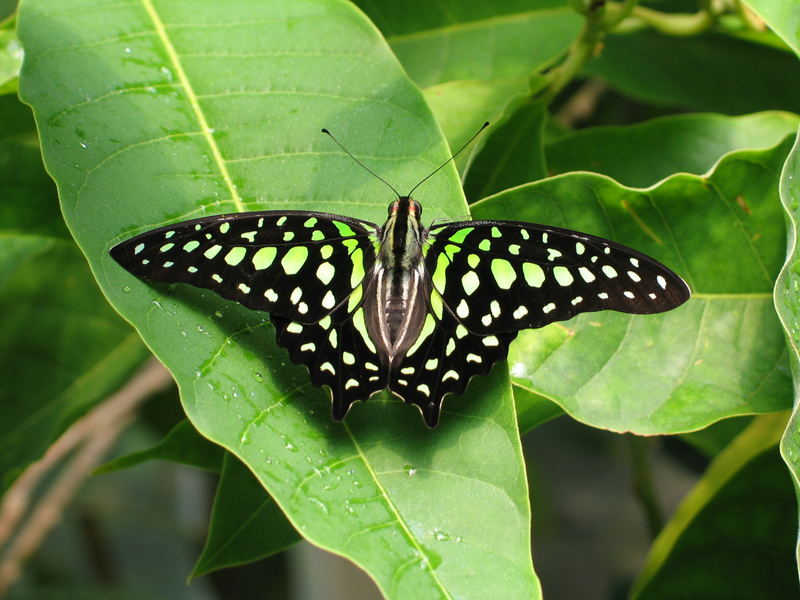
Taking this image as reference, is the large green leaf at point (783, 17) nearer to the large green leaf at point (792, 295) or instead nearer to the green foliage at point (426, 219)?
the green foliage at point (426, 219)

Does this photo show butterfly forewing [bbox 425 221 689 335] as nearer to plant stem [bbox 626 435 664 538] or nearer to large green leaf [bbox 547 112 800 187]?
large green leaf [bbox 547 112 800 187]

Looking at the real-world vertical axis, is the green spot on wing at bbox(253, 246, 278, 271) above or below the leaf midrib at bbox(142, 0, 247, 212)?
below

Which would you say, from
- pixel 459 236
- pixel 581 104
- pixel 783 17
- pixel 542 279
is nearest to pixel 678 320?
pixel 542 279

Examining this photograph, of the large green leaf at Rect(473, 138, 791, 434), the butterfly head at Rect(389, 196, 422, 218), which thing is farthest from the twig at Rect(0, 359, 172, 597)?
the large green leaf at Rect(473, 138, 791, 434)

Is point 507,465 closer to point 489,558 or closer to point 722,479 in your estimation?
point 489,558

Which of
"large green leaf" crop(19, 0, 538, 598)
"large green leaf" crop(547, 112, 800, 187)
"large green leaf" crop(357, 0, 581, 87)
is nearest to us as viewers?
"large green leaf" crop(19, 0, 538, 598)

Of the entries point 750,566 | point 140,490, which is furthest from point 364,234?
point 140,490

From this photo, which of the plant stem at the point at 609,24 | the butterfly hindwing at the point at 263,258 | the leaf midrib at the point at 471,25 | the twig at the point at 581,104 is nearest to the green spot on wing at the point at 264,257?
the butterfly hindwing at the point at 263,258

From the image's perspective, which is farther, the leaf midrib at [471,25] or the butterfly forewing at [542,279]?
the leaf midrib at [471,25]
